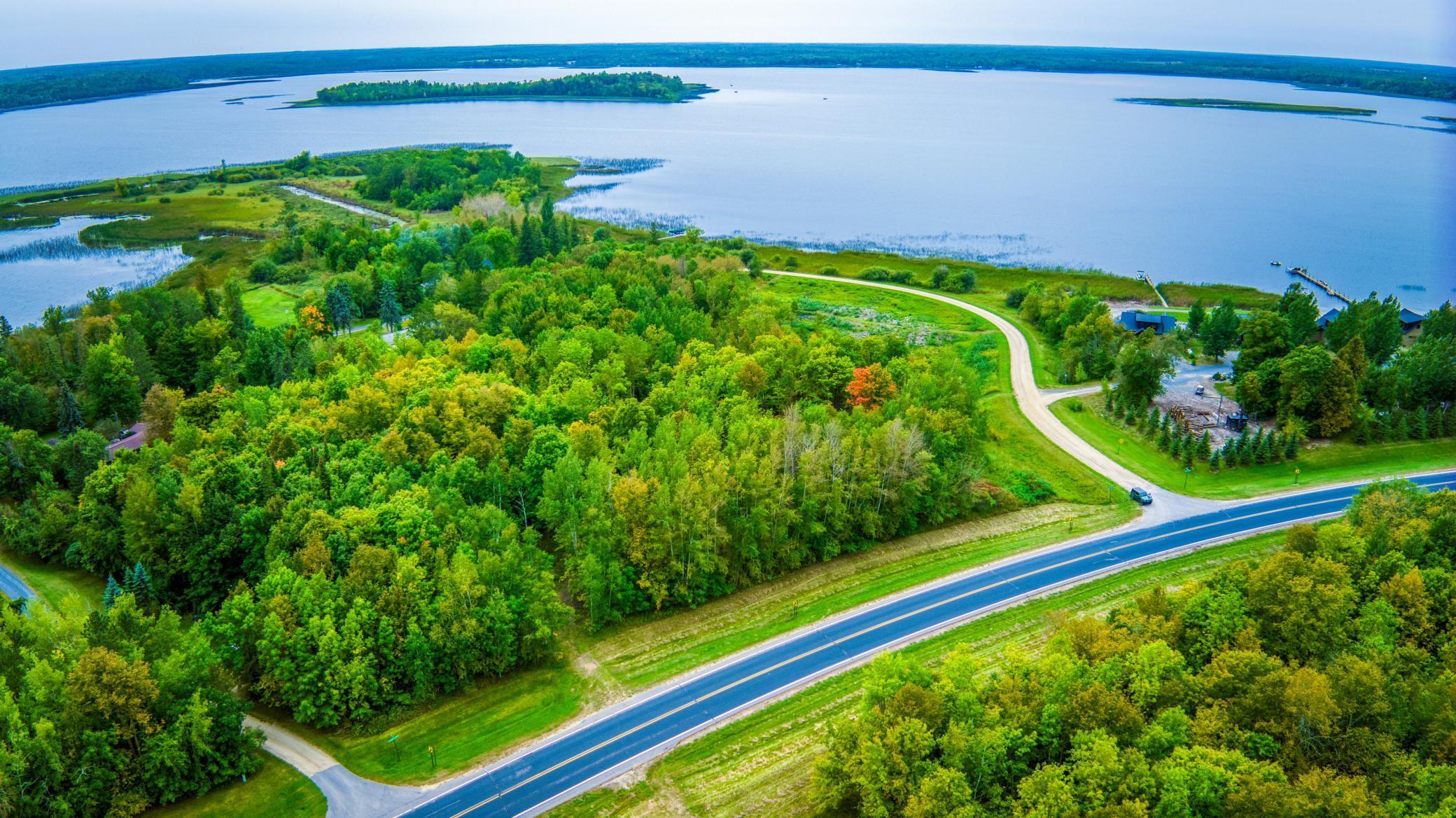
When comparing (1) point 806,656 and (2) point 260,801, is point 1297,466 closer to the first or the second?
(1) point 806,656

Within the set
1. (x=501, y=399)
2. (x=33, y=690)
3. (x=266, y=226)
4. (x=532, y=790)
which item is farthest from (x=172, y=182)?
(x=532, y=790)

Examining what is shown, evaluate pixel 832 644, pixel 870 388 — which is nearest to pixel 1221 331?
pixel 870 388

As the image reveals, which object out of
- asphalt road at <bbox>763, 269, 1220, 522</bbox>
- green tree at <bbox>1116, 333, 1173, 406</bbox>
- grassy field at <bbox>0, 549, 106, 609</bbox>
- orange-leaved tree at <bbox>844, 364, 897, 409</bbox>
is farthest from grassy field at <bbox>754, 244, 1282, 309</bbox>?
grassy field at <bbox>0, 549, 106, 609</bbox>

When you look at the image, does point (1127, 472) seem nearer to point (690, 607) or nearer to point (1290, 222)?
point (690, 607)

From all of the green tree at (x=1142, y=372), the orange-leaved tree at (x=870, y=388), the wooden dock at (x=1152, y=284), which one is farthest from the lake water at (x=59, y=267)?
the wooden dock at (x=1152, y=284)

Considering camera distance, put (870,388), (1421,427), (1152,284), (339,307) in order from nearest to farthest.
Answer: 1. (870,388)
2. (1421,427)
3. (339,307)
4. (1152,284)

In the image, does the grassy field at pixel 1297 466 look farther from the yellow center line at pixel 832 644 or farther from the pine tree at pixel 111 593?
the pine tree at pixel 111 593
